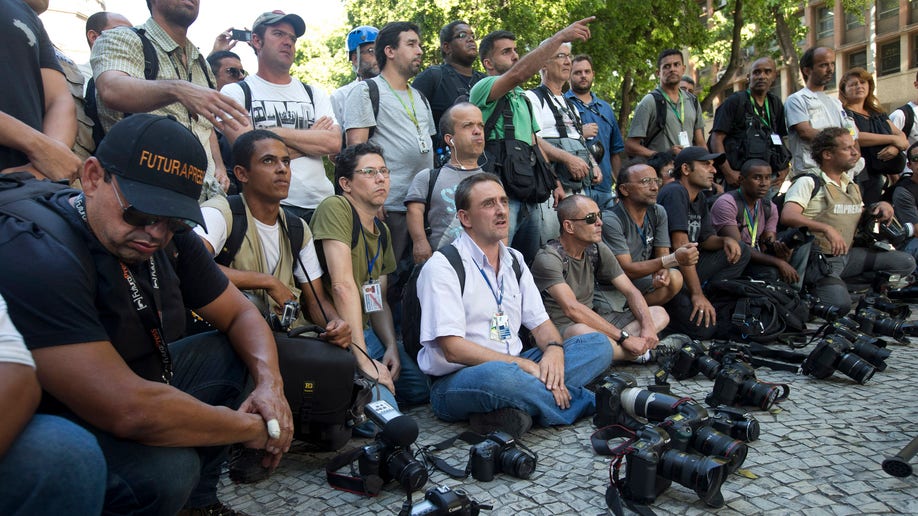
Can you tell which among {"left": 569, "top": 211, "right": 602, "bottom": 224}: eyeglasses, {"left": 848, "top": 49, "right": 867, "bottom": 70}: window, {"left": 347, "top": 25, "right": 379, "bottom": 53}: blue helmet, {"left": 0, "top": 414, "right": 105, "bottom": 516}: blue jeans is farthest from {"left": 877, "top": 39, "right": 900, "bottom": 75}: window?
{"left": 0, "top": 414, "right": 105, "bottom": 516}: blue jeans

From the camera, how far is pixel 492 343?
4.38m

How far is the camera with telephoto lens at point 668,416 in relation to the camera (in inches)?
126

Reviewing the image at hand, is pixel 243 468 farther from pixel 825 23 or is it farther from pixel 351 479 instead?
pixel 825 23

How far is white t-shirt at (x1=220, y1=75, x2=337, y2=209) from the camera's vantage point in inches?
195

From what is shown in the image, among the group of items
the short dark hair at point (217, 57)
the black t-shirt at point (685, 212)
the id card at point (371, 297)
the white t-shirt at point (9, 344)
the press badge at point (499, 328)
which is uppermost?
the short dark hair at point (217, 57)

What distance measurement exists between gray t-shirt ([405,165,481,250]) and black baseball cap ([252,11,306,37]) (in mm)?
1428

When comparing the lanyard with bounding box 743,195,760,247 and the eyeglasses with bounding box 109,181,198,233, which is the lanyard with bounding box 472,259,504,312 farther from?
the lanyard with bounding box 743,195,760,247

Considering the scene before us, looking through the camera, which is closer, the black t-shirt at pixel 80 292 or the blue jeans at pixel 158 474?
the black t-shirt at pixel 80 292

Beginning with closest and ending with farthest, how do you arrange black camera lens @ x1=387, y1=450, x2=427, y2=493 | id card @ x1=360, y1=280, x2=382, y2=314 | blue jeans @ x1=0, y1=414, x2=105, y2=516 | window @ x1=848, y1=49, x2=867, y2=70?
blue jeans @ x1=0, y1=414, x2=105, y2=516 → black camera lens @ x1=387, y1=450, x2=427, y2=493 → id card @ x1=360, y1=280, x2=382, y2=314 → window @ x1=848, y1=49, x2=867, y2=70

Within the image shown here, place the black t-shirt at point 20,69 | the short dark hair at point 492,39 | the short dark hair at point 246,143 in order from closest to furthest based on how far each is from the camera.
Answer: the black t-shirt at point 20,69 < the short dark hair at point 246,143 < the short dark hair at point 492,39

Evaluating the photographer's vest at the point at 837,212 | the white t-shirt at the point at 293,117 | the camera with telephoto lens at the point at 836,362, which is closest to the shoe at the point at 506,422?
the white t-shirt at the point at 293,117

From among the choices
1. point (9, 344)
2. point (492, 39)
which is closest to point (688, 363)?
point (492, 39)

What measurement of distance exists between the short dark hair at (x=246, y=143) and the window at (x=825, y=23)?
32956 millimetres

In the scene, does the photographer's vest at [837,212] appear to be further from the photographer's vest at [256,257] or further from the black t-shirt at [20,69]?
→ the black t-shirt at [20,69]
